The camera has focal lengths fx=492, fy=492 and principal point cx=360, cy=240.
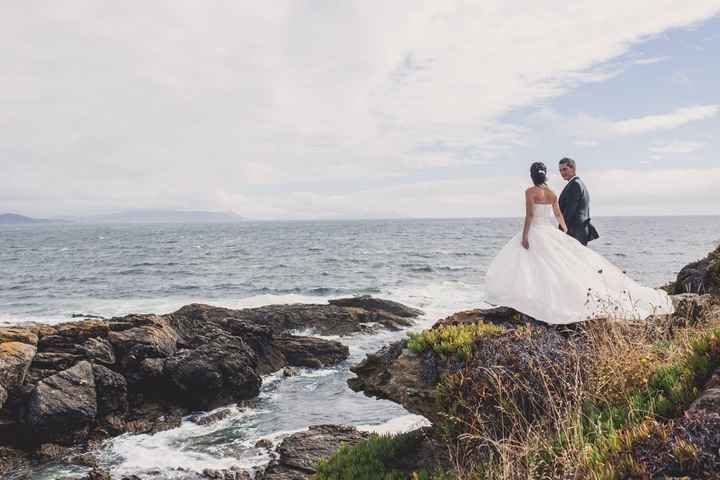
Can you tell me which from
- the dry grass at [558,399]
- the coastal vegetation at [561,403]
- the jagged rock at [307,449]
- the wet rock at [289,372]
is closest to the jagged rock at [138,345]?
the wet rock at [289,372]

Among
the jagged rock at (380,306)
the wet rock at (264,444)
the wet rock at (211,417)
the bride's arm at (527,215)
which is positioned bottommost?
the wet rock at (211,417)

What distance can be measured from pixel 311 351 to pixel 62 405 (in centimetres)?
987

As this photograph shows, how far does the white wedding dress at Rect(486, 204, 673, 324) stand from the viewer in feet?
29.0

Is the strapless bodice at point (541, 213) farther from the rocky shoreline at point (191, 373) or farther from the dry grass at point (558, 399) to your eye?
the dry grass at point (558, 399)

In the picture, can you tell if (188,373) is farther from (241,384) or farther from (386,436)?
(386,436)

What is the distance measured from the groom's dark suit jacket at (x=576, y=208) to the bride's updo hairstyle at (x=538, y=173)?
3.61 feet

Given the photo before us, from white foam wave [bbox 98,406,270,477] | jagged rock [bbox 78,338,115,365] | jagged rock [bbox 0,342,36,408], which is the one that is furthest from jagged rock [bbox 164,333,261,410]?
jagged rock [bbox 0,342,36,408]

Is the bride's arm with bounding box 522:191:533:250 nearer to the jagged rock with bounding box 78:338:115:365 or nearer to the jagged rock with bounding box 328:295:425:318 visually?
the jagged rock with bounding box 78:338:115:365

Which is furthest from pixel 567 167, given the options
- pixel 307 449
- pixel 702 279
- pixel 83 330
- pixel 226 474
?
pixel 83 330

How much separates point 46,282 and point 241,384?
140 ft

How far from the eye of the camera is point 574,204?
10.4m

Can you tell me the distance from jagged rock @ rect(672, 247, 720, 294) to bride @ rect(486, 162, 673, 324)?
4229mm

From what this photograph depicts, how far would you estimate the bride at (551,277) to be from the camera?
891 cm

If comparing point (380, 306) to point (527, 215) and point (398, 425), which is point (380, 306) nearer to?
point (398, 425)
